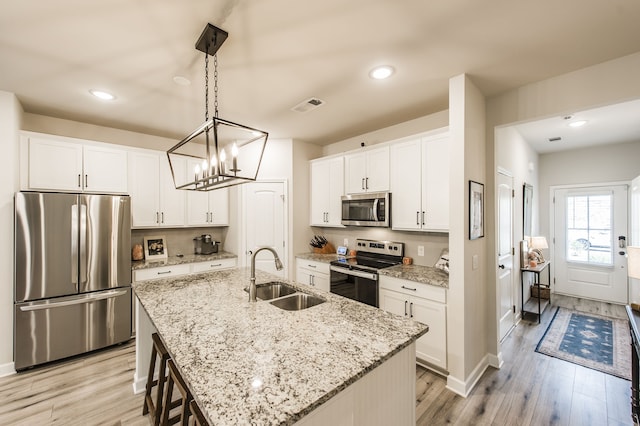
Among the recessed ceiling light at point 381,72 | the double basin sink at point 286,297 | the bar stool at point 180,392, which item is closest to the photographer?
the bar stool at point 180,392

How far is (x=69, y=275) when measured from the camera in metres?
2.91

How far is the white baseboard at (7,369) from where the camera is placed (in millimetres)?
2631

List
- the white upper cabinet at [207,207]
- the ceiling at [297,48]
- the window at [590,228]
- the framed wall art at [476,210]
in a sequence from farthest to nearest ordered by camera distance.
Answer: the window at [590,228] < the white upper cabinet at [207,207] < the framed wall art at [476,210] < the ceiling at [297,48]

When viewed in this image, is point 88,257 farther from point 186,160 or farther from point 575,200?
point 575,200

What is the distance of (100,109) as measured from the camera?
3.02 metres

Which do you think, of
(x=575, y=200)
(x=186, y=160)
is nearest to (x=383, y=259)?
(x=186, y=160)

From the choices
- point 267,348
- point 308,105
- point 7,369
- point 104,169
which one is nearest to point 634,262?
point 267,348

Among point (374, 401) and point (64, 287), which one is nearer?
point (374, 401)

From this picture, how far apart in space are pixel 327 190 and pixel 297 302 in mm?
2215

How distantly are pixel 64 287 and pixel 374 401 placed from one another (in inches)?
134

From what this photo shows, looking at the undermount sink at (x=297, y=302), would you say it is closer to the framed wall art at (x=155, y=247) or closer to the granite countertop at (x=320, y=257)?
the granite countertop at (x=320, y=257)

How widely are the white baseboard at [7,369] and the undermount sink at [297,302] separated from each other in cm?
292

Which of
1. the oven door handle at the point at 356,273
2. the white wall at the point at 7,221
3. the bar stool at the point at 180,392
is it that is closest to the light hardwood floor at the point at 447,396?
the white wall at the point at 7,221

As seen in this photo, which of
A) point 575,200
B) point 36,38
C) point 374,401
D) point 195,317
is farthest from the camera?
point 575,200
